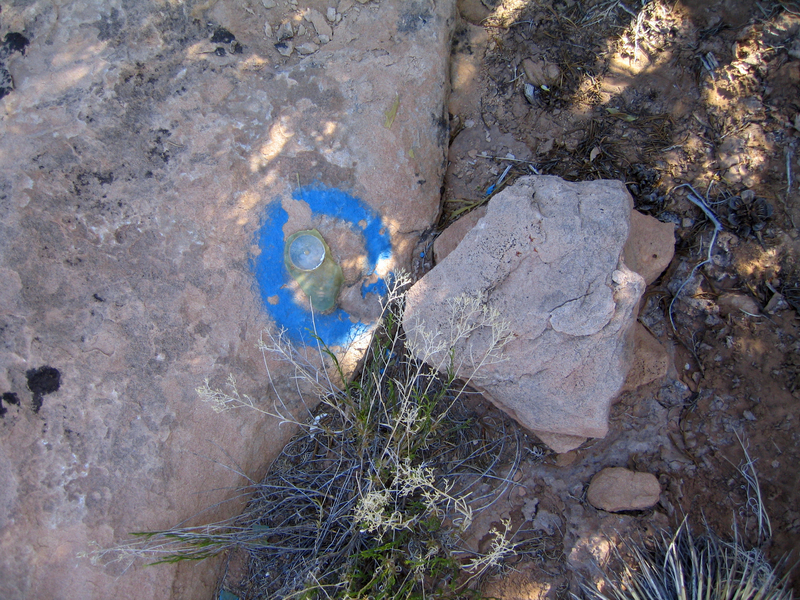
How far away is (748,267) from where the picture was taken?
242 centimetres

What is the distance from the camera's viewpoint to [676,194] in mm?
2568

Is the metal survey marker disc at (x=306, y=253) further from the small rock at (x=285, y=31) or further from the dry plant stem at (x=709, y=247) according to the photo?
the dry plant stem at (x=709, y=247)

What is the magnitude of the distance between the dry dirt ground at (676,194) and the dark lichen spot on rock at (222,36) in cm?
132

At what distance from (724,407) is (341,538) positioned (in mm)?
1990

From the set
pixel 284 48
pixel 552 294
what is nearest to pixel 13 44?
pixel 284 48

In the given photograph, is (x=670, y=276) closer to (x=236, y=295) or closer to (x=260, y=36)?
(x=236, y=295)

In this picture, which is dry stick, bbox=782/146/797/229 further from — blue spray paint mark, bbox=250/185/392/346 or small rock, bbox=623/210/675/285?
blue spray paint mark, bbox=250/185/392/346

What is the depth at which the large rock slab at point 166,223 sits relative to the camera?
2074mm

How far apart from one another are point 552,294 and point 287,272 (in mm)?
1321

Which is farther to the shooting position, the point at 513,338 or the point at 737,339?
the point at 737,339

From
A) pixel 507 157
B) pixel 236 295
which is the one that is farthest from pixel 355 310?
pixel 507 157

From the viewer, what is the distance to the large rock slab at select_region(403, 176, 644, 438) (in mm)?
1993

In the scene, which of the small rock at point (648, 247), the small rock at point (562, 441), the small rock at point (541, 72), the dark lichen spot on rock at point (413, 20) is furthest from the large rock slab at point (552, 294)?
the dark lichen spot on rock at point (413, 20)

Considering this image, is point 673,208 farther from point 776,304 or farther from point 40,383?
point 40,383
